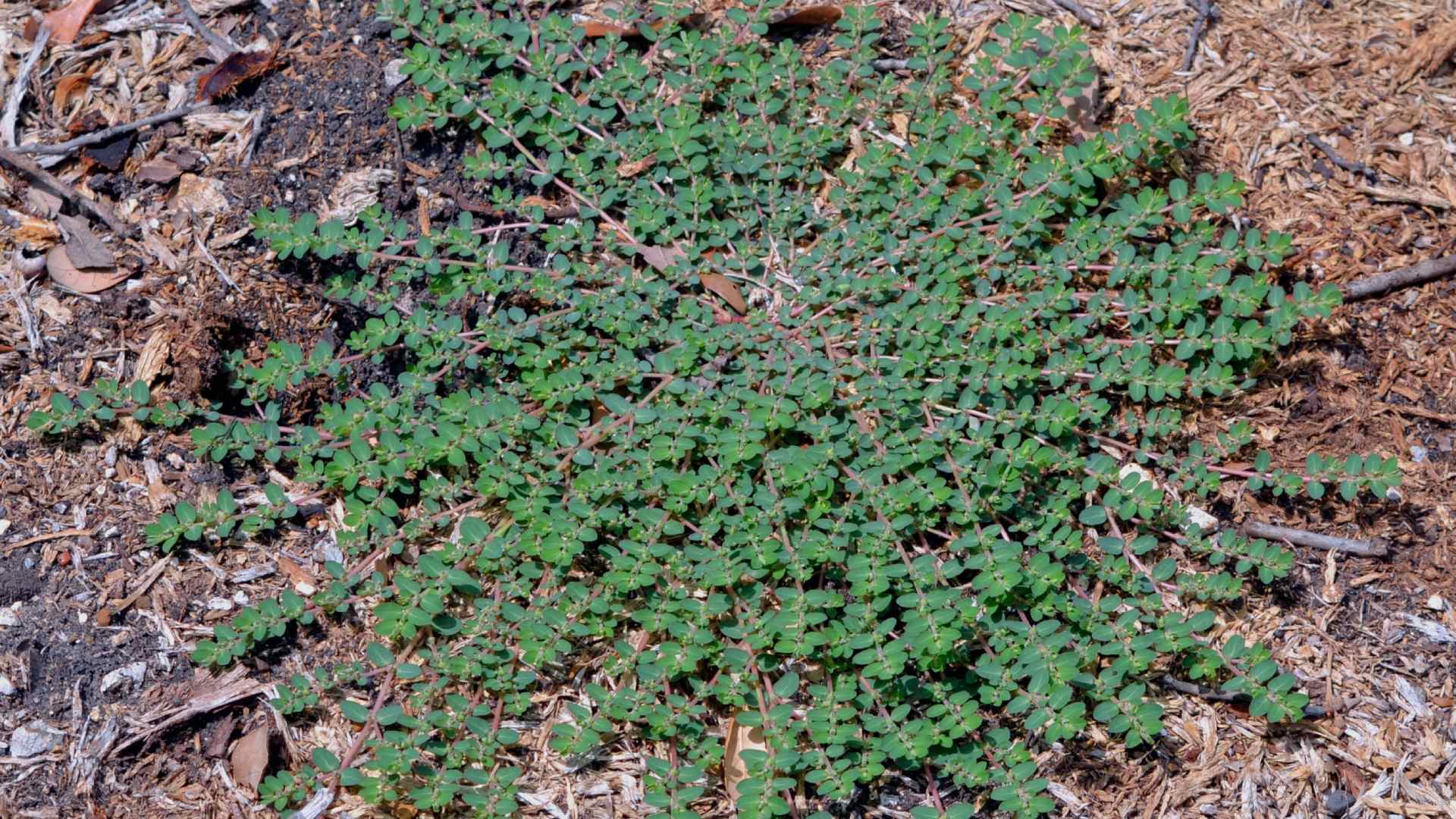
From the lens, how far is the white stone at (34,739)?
3.21 m

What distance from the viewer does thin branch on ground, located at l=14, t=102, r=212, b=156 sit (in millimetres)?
4020

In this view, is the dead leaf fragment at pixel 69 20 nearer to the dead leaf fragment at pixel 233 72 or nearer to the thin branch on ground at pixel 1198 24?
the dead leaf fragment at pixel 233 72

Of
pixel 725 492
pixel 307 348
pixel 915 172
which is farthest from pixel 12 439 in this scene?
pixel 915 172

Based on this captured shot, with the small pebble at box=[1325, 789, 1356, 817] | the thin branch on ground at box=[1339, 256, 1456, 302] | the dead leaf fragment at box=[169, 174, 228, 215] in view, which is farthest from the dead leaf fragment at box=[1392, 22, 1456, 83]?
the dead leaf fragment at box=[169, 174, 228, 215]

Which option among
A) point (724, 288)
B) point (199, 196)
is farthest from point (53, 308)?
point (724, 288)

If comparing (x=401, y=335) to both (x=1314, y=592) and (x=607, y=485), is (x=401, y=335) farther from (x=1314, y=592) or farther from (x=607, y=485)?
(x=1314, y=592)

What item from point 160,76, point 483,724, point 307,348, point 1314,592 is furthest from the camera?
point 160,76

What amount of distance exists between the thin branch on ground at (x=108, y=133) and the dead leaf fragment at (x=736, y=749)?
2.97 m

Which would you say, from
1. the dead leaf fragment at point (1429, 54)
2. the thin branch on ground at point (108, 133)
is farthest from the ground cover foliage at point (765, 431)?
the dead leaf fragment at point (1429, 54)

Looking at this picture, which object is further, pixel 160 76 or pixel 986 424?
pixel 160 76

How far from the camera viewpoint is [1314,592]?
3.58 metres

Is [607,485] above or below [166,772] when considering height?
above

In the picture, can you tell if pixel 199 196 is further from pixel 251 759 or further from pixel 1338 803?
pixel 1338 803

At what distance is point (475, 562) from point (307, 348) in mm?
1088
